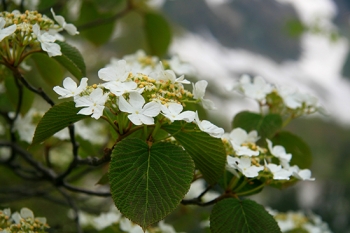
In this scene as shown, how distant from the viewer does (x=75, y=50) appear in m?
0.60

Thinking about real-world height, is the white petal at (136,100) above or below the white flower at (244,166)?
above

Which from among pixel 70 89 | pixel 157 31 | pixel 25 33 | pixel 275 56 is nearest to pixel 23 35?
pixel 25 33

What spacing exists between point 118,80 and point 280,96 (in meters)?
0.33

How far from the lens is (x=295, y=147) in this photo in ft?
2.40

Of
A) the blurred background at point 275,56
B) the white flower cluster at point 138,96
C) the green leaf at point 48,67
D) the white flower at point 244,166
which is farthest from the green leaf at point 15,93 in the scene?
the blurred background at point 275,56

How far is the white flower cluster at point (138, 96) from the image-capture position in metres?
0.42

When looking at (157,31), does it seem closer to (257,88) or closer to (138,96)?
(257,88)

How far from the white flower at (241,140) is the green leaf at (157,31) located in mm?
543

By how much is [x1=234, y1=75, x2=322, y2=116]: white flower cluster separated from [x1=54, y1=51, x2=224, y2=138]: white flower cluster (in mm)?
223

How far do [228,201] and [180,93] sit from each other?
0.48ft

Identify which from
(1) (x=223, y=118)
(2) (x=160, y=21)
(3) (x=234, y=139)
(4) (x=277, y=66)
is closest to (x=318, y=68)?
(4) (x=277, y=66)

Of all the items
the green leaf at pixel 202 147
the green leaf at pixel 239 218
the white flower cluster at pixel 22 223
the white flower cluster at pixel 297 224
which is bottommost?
the white flower cluster at pixel 297 224

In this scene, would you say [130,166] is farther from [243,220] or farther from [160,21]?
[160,21]

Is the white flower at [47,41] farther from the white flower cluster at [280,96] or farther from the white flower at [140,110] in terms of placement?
the white flower cluster at [280,96]
